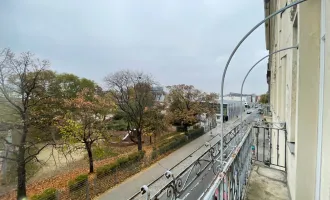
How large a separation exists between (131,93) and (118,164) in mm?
6397

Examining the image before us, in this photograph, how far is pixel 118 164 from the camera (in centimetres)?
981

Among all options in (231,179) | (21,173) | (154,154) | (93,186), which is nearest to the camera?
(231,179)

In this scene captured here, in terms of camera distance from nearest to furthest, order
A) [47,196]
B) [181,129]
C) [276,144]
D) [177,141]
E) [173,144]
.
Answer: [276,144] < [47,196] < [173,144] < [177,141] < [181,129]

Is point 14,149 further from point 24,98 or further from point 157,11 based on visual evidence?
point 157,11

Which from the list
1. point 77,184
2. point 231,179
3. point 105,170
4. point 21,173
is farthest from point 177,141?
point 231,179

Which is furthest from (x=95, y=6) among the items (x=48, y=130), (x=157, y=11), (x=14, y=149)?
(x=14, y=149)

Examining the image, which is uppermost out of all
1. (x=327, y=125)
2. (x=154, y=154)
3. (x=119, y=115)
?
(x=327, y=125)

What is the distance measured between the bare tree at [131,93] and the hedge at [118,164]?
120 inches

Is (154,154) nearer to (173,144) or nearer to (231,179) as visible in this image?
(173,144)

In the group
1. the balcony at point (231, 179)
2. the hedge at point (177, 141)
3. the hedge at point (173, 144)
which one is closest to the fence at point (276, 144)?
the balcony at point (231, 179)

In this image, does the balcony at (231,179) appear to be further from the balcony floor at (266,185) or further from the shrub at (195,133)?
the shrub at (195,133)

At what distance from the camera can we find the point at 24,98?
6.94 meters

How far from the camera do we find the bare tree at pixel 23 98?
6.39 meters

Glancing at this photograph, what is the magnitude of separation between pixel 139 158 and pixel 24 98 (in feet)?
22.3
